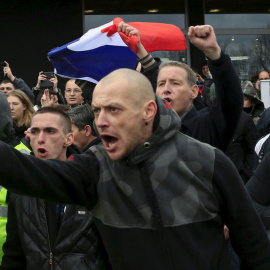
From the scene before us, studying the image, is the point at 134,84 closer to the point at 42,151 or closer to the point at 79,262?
the point at 79,262

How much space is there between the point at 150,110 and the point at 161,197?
39cm

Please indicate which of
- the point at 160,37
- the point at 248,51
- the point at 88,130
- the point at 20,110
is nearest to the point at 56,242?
the point at 88,130

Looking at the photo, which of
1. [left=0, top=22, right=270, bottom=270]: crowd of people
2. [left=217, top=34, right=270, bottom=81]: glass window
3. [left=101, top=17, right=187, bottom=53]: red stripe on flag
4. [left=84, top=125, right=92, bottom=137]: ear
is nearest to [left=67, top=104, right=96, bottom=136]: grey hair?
[left=84, top=125, right=92, bottom=137]: ear

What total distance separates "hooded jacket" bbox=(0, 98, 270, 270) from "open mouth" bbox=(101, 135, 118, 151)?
105 mm

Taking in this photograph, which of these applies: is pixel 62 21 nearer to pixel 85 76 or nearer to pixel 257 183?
pixel 85 76

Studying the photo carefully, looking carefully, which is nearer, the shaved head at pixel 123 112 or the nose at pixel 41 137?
the shaved head at pixel 123 112

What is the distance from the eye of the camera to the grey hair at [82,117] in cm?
534

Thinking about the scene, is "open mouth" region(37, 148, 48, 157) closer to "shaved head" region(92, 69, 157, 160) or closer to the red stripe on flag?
"shaved head" region(92, 69, 157, 160)

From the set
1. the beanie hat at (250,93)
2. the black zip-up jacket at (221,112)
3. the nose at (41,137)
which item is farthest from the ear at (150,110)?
the beanie hat at (250,93)

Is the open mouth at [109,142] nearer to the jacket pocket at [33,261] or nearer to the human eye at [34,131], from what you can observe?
the jacket pocket at [33,261]

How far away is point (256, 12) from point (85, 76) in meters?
8.48

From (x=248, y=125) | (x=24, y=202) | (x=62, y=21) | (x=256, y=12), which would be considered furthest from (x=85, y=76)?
(x=256, y=12)

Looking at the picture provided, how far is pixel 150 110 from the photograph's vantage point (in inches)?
102

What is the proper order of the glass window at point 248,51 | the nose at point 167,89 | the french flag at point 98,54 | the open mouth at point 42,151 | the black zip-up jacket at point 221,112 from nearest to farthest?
the black zip-up jacket at point 221,112
the nose at point 167,89
the open mouth at point 42,151
the french flag at point 98,54
the glass window at point 248,51
